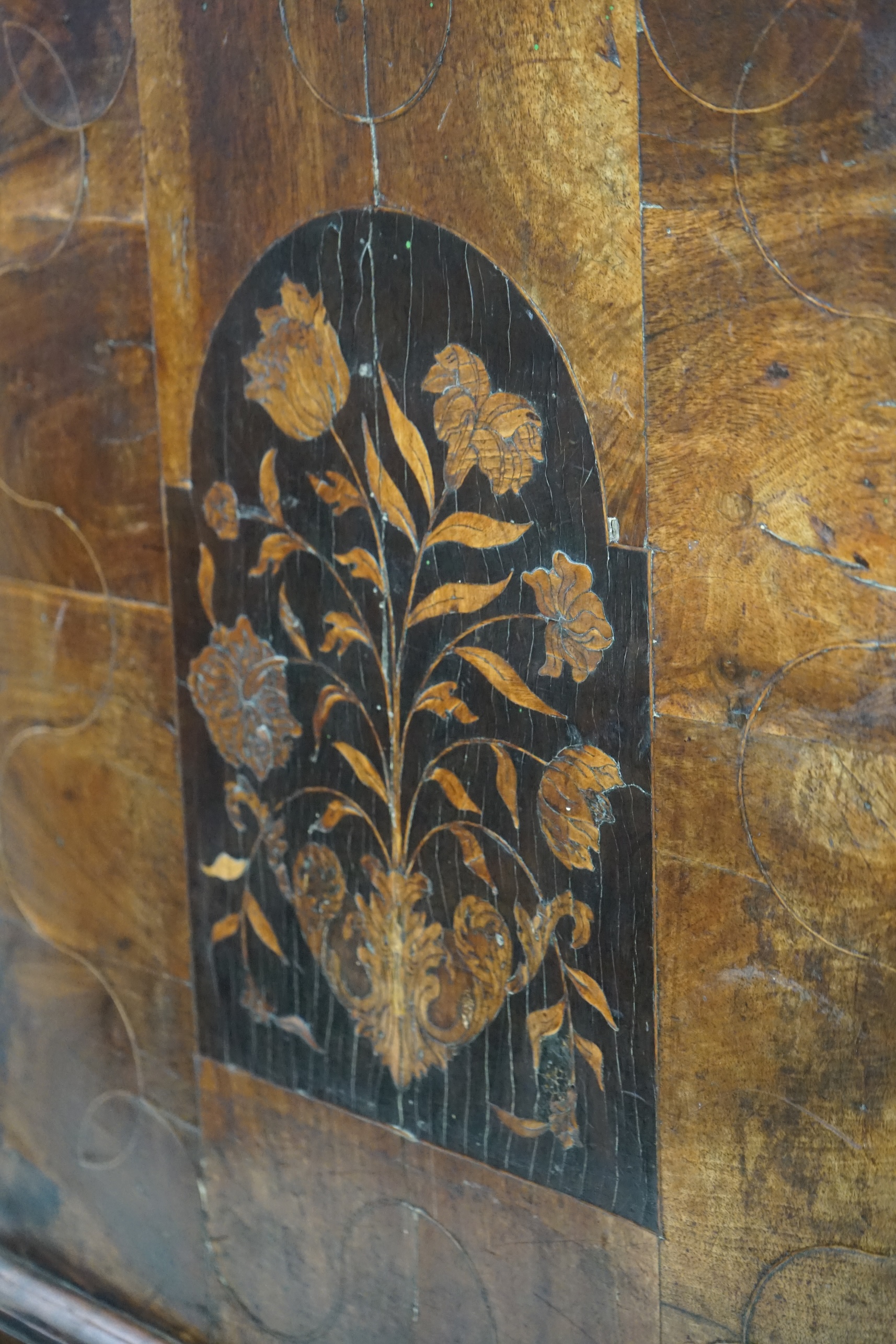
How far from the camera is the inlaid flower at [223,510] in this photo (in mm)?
1196

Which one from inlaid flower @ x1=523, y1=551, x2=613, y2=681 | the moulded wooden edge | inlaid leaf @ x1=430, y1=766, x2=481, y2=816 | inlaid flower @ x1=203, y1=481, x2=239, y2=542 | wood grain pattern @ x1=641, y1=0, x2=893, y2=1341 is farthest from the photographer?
the moulded wooden edge

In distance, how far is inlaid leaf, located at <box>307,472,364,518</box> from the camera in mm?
1109

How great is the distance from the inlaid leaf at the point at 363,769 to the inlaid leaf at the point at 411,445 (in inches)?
9.2

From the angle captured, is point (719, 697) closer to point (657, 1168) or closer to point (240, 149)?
point (657, 1168)

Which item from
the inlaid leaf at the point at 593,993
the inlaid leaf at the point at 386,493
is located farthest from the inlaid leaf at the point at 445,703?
the inlaid leaf at the point at 593,993

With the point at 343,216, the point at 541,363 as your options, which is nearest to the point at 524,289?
the point at 541,363

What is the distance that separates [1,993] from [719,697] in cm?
99

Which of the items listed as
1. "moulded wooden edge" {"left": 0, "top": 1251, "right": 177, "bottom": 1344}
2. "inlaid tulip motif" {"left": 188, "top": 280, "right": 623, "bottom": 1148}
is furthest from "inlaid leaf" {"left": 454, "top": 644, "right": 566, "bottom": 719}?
"moulded wooden edge" {"left": 0, "top": 1251, "right": 177, "bottom": 1344}

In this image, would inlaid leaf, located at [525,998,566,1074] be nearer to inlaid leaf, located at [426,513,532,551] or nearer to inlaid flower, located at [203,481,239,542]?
inlaid leaf, located at [426,513,532,551]

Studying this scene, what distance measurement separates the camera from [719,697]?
0.94m

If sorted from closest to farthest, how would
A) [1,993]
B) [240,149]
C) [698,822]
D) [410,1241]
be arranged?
[698,822]
[240,149]
[410,1241]
[1,993]

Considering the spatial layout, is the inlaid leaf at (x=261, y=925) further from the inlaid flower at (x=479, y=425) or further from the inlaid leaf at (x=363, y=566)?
the inlaid flower at (x=479, y=425)

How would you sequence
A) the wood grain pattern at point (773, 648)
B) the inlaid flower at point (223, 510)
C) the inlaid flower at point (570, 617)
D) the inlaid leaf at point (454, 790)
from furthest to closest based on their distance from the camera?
the inlaid flower at point (223, 510), the inlaid leaf at point (454, 790), the inlaid flower at point (570, 617), the wood grain pattern at point (773, 648)

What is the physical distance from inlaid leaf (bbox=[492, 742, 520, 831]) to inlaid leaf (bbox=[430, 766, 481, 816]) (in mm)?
32
